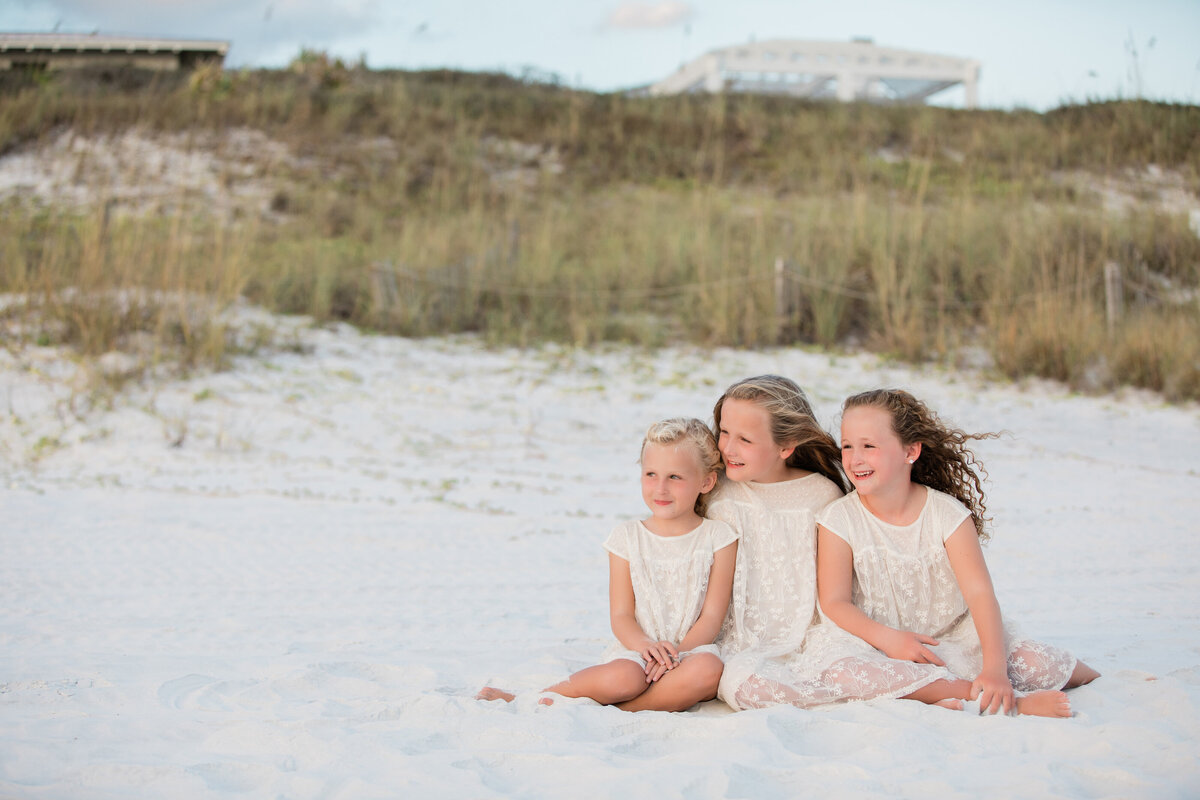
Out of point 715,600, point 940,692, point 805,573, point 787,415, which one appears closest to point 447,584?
point 715,600

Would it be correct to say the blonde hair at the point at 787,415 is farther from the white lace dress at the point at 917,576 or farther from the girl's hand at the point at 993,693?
the girl's hand at the point at 993,693

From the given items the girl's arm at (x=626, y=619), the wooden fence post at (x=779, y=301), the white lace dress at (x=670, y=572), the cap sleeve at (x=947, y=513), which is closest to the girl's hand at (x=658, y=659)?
the girl's arm at (x=626, y=619)

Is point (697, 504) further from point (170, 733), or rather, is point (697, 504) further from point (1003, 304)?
point (1003, 304)

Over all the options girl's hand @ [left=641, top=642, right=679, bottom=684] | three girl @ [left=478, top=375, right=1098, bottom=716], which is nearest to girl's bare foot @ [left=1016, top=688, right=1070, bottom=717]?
three girl @ [left=478, top=375, right=1098, bottom=716]

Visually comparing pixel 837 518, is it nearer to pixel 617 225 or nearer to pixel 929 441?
pixel 929 441

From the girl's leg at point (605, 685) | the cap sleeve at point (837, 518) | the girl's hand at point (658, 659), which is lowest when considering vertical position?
the girl's leg at point (605, 685)

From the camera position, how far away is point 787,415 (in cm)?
261

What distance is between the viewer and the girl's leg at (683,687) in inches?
96.5

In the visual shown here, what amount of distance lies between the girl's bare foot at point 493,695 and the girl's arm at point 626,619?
1.08 ft

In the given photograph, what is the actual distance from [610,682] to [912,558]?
0.84 m

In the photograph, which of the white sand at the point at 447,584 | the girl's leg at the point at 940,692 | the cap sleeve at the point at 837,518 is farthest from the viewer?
the cap sleeve at the point at 837,518

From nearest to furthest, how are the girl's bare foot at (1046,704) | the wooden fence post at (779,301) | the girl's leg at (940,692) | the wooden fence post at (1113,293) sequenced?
the girl's bare foot at (1046,704) → the girl's leg at (940,692) → the wooden fence post at (1113,293) → the wooden fence post at (779,301)

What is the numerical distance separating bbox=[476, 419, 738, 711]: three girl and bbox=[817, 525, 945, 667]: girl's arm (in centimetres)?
24

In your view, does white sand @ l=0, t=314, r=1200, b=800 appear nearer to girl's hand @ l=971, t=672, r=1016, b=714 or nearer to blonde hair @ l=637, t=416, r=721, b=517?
girl's hand @ l=971, t=672, r=1016, b=714
